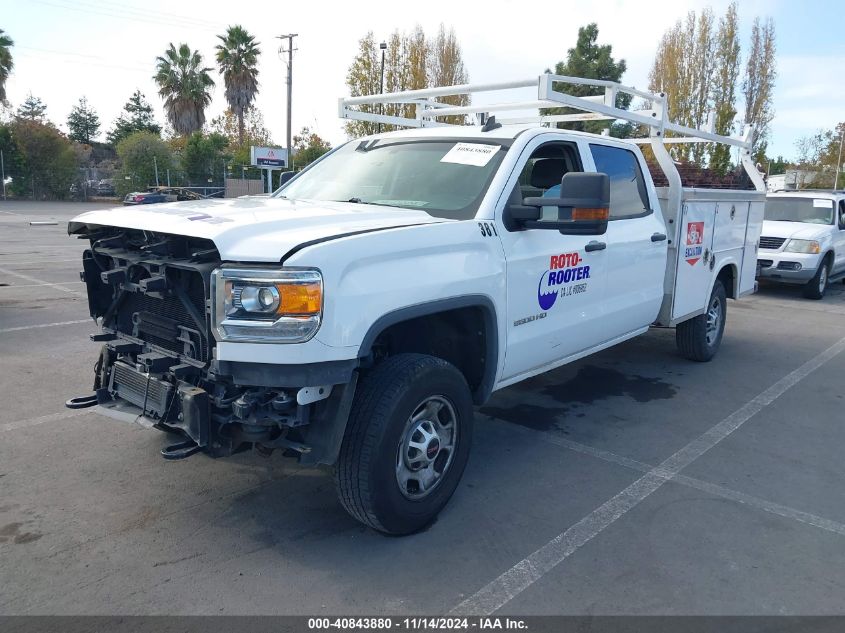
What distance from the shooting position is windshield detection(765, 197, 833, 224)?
1266 centimetres

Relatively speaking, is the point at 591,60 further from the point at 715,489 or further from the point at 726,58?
the point at 715,489

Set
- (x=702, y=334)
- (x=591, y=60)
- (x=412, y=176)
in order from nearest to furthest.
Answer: (x=412, y=176)
(x=702, y=334)
(x=591, y=60)

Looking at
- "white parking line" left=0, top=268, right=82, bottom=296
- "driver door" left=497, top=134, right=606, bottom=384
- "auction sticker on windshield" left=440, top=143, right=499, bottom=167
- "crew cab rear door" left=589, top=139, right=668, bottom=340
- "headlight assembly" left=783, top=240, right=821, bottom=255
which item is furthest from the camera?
"headlight assembly" left=783, top=240, right=821, bottom=255

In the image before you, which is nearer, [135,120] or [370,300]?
[370,300]

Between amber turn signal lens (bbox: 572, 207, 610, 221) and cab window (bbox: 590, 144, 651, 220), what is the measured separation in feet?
3.72

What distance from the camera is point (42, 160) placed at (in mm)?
41906

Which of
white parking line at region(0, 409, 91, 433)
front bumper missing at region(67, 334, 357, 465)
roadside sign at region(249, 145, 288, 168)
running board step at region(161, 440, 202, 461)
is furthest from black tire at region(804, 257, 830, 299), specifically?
roadside sign at region(249, 145, 288, 168)

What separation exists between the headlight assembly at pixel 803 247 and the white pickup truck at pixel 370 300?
8127 mm

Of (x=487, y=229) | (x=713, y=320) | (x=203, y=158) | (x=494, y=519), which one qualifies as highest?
(x=203, y=158)

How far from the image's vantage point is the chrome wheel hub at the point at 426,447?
3385 mm

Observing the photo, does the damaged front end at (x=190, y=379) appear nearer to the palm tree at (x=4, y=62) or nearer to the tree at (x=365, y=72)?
the tree at (x=365, y=72)

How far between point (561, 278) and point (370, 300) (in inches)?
69.1

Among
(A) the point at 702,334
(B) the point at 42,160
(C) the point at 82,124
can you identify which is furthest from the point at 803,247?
(C) the point at 82,124

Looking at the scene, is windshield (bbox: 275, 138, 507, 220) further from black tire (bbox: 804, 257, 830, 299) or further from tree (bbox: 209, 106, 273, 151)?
tree (bbox: 209, 106, 273, 151)
